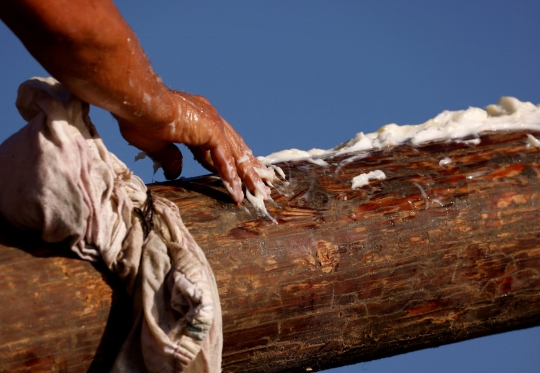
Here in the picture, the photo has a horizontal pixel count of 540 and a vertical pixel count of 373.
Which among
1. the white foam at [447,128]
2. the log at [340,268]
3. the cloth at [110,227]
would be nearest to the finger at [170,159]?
the log at [340,268]

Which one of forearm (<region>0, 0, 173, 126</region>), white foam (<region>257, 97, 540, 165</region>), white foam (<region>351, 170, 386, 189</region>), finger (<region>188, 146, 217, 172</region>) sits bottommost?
white foam (<region>351, 170, 386, 189</region>)

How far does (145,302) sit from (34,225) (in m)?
0.40

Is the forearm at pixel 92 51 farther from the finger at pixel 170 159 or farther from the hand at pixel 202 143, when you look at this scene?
the finger at pixel 170 159

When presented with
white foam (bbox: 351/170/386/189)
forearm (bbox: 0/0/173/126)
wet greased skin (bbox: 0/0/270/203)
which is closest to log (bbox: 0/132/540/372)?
white foam (bbox: 351/170/386/189)

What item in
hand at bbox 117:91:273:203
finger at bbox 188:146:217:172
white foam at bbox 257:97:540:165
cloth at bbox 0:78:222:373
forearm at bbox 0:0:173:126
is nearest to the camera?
forearm at bbox 0:0:173:126

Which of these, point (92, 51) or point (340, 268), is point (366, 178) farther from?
point (92, 51)

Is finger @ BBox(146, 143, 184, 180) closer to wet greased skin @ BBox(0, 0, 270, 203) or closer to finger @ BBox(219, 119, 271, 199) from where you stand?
wet greased skin @ BBox(0, 0, 270, 203)

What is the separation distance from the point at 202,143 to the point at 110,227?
51 centimetres

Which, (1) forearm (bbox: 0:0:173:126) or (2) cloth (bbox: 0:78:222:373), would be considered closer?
(1) forearm (bbox: 0:0:173:126)

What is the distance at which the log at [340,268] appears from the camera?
2.33 m

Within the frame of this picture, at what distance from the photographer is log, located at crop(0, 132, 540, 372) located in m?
2.33

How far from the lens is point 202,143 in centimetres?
271

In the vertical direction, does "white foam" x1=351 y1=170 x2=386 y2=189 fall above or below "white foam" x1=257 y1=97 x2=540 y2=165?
below

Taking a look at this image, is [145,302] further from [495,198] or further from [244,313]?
[495,198]
